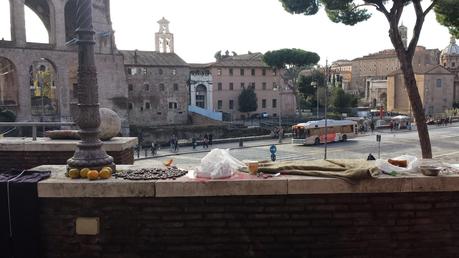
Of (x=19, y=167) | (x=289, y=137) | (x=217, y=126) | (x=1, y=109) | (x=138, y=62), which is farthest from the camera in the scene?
(x=138, y=62)

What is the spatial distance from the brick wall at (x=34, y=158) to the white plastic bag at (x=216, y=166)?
120 inches

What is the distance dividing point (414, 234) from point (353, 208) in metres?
0.68

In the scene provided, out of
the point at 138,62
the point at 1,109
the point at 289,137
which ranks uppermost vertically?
the point at 138,62

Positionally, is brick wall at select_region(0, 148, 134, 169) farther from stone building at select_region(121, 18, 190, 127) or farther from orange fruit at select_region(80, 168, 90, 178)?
stone building at select_region(121, 18, 190, 127)

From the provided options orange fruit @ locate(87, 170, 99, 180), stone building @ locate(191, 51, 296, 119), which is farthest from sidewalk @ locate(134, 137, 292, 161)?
orange fruit @ locate(87, 170, 99, 180)

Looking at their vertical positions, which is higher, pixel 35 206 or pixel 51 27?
pixel 51 27

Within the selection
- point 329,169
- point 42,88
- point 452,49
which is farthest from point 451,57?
point 329,169

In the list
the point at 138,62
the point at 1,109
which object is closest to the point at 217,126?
the point at 138,62

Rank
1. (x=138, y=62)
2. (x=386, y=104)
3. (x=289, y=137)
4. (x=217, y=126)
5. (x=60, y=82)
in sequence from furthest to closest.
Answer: (x=386, y=104) < (x=138, y=62) < (x=217, y=126) < (x=289, y=137) < (x=60, y=82)

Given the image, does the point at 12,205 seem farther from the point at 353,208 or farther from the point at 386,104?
the point at 386,104

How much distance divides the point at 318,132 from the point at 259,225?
33956 mm

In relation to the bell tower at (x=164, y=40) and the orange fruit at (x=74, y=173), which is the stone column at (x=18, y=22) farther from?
the orange fruit at (x=74, y=173)

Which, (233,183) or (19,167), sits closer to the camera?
(233,183)

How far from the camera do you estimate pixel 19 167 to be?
7602mm
